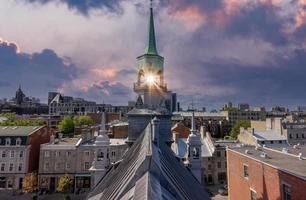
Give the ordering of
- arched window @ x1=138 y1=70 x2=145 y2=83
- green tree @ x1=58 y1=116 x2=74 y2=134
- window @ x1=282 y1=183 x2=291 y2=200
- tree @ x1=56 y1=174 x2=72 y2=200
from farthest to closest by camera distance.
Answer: green tree @ x1=58 y1=116 x2=74 y2=134 < tree @ x1=56 y1=174 x2=72 y2=200 < arched window @ x1=138 y1=70 x2=145 y2=83 < window @ x1=282 y1=183 x2=291 y2=200

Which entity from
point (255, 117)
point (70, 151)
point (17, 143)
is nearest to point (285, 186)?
point (70, 151)

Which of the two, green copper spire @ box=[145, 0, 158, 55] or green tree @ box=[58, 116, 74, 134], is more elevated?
green copper spire @ box=[145, 0, 158, 55]

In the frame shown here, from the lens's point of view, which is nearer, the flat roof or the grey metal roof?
the flat roof

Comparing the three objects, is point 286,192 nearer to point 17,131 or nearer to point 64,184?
point 64,184

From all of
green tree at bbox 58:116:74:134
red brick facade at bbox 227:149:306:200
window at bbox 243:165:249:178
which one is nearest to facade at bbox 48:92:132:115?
green tree at bbox 58:116:74:134

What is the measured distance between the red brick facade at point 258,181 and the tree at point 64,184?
86.1 ft

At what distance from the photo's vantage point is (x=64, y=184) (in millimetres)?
44719

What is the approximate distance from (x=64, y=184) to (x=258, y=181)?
3079 cm

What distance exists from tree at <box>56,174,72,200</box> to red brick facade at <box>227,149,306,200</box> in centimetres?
2624

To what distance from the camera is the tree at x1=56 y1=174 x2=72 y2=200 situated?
147 ft

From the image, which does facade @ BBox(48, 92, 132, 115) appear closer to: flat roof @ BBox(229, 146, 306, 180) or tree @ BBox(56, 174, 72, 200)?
tree @ BBox(56, 174, 72, 200)

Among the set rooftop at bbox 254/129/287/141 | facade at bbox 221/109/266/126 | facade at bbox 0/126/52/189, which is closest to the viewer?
facade at bbox 0/126/52/189

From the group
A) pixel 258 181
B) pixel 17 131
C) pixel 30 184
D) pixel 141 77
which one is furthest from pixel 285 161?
pixel 17 131

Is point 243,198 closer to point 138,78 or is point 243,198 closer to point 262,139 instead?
point 138,78
